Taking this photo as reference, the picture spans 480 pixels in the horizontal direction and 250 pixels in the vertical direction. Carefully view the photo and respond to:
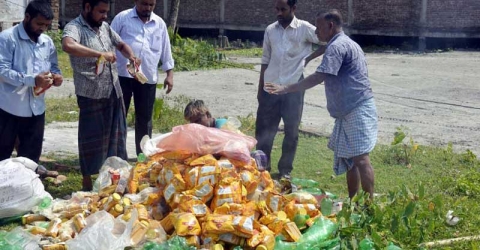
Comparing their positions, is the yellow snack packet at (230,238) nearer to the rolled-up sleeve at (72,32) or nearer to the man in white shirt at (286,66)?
the rolled-up sleeve at (72,32)

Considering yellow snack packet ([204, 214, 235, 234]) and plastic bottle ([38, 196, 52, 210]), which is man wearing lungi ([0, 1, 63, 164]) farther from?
yellow snack packet ([204, 214, 235, 234])

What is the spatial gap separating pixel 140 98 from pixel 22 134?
1.34 meters

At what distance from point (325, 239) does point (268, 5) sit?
Result: 23661mm

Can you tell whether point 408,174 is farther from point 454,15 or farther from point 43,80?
point 454,15

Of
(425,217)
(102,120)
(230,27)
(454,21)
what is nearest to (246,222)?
(425,217)

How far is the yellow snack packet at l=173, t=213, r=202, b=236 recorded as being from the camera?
4812 mm

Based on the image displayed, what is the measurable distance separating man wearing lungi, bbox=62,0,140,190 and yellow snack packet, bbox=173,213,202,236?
5.77ft

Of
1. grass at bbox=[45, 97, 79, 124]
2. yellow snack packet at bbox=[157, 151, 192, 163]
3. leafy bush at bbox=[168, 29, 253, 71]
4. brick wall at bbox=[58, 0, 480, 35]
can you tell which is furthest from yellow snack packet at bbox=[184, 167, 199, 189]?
brick wall at bbox=[58, 0, 480, 35]

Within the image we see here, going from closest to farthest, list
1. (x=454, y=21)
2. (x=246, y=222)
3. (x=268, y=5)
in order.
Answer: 1. (x=246, y=222)
2. (x=454, y=21)
3. (x=268, y=5)

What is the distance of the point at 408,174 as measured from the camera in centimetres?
749

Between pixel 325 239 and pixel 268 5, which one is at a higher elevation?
pixel 268 5

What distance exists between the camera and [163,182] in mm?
5465

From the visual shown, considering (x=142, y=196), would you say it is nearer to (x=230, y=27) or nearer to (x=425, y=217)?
(x=425, y=217)

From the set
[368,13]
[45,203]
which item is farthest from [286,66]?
[368,13]
